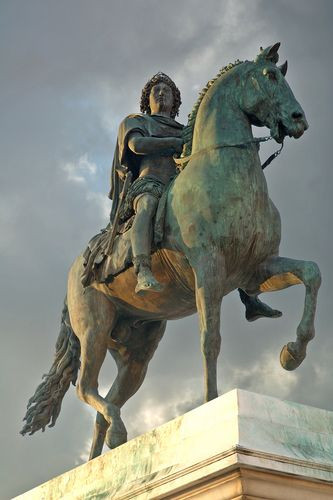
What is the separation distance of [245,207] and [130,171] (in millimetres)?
1712

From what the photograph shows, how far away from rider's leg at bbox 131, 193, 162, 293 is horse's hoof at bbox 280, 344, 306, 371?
3.92ft

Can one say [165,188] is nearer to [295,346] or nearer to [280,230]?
[280,230]

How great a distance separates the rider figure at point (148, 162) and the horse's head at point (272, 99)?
3.29ft

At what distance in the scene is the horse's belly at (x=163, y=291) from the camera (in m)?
9.15

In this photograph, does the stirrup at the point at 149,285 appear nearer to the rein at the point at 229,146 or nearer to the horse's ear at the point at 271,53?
the rein at the point at 229,146

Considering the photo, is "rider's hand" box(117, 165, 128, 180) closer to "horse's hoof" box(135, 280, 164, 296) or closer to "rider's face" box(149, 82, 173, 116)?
"rider's face" box(149, 82, 173, 116)

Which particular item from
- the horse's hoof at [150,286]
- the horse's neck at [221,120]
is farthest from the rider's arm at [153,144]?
the horse's hoof at [150,286]

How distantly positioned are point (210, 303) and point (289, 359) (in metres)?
0.81

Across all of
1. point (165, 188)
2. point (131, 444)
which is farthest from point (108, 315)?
point (131, 444)

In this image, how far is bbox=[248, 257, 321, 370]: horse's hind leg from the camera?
27.6 ft

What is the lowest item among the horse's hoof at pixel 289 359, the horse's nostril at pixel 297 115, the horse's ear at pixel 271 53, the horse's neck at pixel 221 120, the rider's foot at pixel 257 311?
the horse's hoof at pixel 289 359

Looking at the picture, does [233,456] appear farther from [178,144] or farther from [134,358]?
[178,144]

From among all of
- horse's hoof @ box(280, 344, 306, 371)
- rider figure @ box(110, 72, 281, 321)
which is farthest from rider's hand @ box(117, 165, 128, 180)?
horse's hoof @ box(280, 344, 306, 371)

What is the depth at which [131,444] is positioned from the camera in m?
8.12
